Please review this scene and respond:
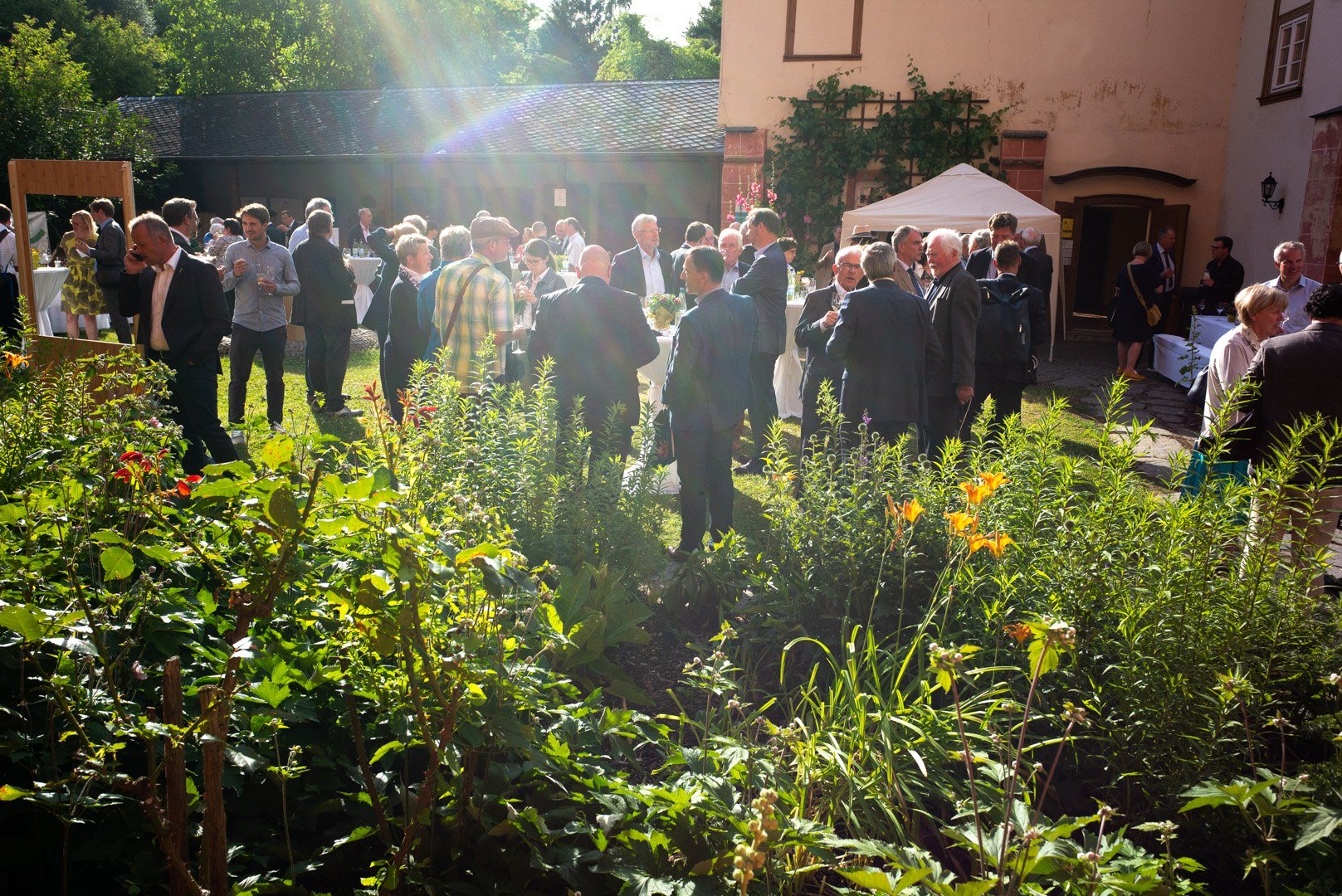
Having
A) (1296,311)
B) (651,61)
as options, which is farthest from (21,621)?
(651,61)

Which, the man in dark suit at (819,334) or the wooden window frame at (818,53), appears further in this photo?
the wooden window frame at (818,53)

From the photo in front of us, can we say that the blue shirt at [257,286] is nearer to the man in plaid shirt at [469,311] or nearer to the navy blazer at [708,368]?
the man in plaid shirt at [469,311]

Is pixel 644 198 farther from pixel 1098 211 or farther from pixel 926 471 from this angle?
pixel 926 471

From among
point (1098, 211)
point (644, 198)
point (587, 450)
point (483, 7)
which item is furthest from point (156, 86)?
point (587, 450)

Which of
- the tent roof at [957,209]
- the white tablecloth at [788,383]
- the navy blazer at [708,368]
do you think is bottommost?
the white tablecloth at [788,383]

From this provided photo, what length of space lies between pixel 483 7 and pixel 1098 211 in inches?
1767

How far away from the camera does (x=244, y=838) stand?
2088 millimetres

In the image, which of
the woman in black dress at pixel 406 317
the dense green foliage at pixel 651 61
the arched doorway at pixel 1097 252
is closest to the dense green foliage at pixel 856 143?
the arched doorway at pixel 1097 252

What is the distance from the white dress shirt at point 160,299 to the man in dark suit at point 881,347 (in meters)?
4.02

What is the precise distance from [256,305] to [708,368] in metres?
4.71

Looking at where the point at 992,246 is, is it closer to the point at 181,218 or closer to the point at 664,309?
the point at 664,309

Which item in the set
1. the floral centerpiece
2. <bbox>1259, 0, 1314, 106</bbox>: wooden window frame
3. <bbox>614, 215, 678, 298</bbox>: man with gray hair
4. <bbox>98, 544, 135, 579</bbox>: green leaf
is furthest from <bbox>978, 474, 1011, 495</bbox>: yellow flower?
<bbox>1259, 0, 1314, 106</bbox>: wooden window frame

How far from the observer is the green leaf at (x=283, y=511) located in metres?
1.77

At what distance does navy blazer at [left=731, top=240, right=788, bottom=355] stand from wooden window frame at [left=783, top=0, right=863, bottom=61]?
1131 centimetres
